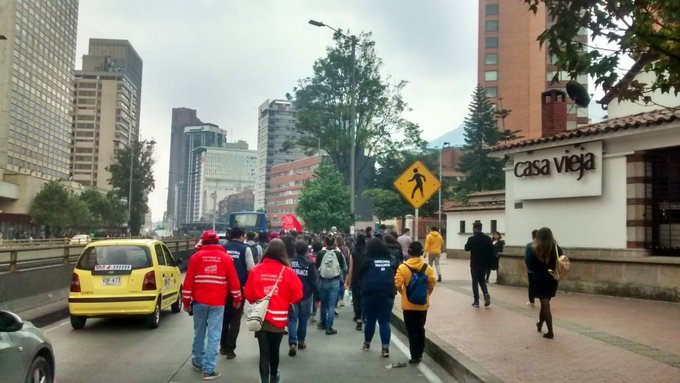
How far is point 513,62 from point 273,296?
82.6m

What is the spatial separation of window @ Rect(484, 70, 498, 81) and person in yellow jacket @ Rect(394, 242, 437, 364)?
81.0m

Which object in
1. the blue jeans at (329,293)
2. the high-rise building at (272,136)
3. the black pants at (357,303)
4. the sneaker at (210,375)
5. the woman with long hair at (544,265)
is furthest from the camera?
the high-rise building at (272,136)

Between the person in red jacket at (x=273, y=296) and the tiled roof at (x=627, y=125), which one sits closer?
the person in red jacket at (x=273, y=296)

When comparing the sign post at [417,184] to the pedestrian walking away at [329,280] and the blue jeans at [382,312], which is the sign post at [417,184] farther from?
the blue jeans at [382,312]

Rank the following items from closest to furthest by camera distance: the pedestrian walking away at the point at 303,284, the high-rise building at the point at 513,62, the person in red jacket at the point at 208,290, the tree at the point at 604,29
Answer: the tree at the point at 604,29
the person in red jacket at the point at 208,290
the pedestrian walking away at the point at 303,284
the high-rise building at the point at 513,62

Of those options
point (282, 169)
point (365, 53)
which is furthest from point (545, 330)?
point (282, 169)

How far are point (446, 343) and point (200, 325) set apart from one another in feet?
11.5

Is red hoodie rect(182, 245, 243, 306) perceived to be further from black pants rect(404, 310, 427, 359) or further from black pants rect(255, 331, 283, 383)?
black pants rect(404, 310, 427, 359)

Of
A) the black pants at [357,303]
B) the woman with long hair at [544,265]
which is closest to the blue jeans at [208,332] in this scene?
the black pants at [357,303]

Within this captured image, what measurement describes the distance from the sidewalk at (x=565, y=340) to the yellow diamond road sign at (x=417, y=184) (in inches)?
95.0

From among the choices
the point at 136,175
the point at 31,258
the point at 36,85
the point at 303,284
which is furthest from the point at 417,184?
the point at 36,85

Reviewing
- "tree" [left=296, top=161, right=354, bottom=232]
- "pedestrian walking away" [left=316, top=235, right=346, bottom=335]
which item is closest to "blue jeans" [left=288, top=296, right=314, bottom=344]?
"pedestrian walking away" [left=316, top=235, right=346, bottom=335]

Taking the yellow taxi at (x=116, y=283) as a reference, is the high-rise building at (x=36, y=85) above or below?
above

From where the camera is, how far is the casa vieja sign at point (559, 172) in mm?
14898
